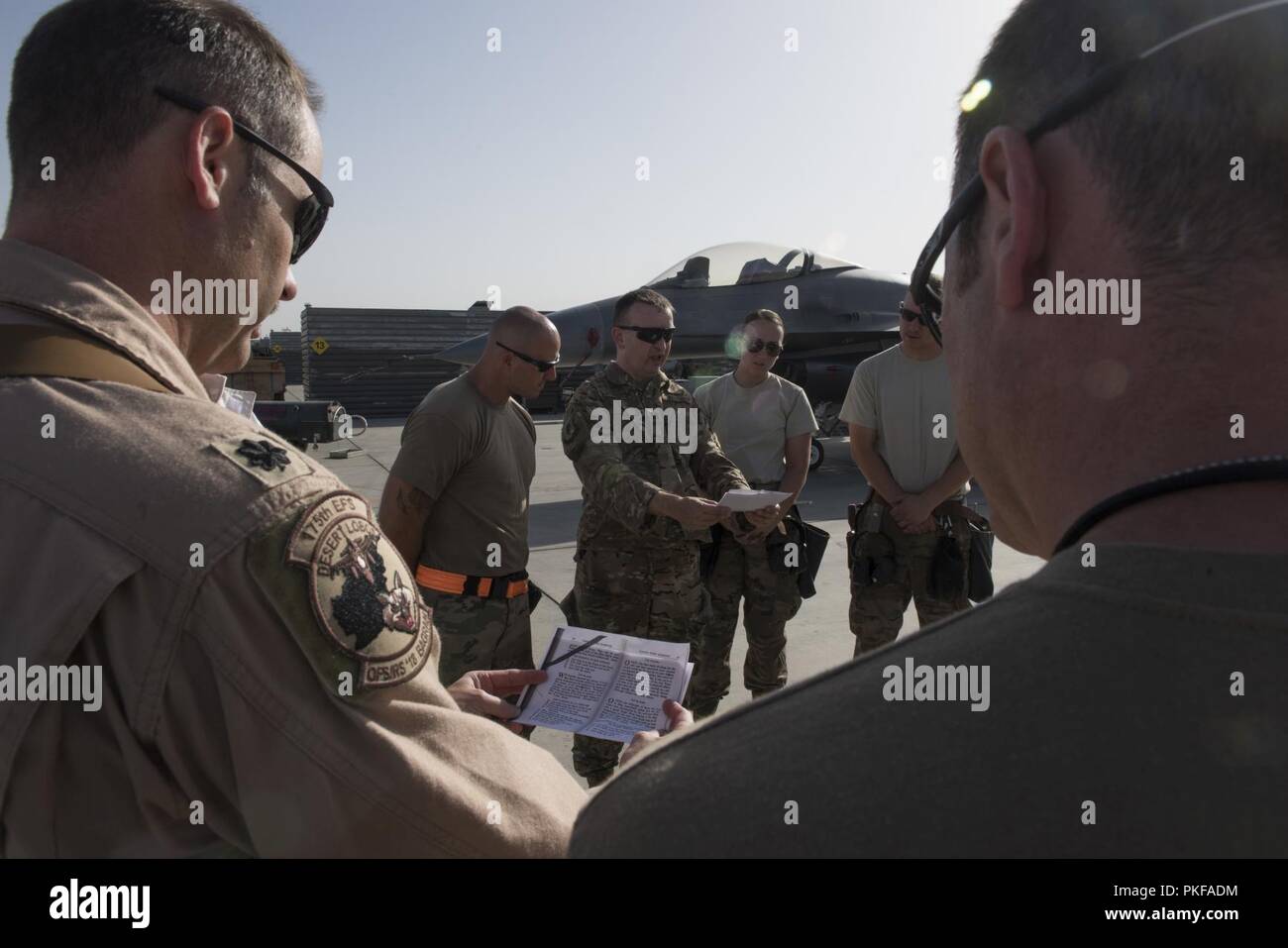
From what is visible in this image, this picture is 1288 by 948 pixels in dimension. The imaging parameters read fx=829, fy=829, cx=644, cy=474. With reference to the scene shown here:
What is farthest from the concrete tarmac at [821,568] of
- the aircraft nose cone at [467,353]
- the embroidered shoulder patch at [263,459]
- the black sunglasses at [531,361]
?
the aircraft nose cone at [467,353]

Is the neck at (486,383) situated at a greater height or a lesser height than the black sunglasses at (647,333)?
lesser

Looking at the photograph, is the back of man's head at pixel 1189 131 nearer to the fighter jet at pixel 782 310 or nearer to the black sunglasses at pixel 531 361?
the black sunglasses at pixel 531 361

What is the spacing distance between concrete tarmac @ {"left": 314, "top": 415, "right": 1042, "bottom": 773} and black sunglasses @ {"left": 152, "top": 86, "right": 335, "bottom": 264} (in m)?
1.06

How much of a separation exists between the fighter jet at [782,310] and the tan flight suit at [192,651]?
9.53 m

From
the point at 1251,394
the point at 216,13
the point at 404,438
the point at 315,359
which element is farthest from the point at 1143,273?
the point at 315,359

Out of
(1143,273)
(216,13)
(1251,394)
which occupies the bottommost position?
(1251,394)

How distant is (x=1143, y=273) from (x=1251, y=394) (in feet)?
0.40

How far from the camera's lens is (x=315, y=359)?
2303 cm

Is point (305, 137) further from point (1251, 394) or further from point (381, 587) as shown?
point (1251, 394)

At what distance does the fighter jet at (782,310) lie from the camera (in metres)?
10.7
